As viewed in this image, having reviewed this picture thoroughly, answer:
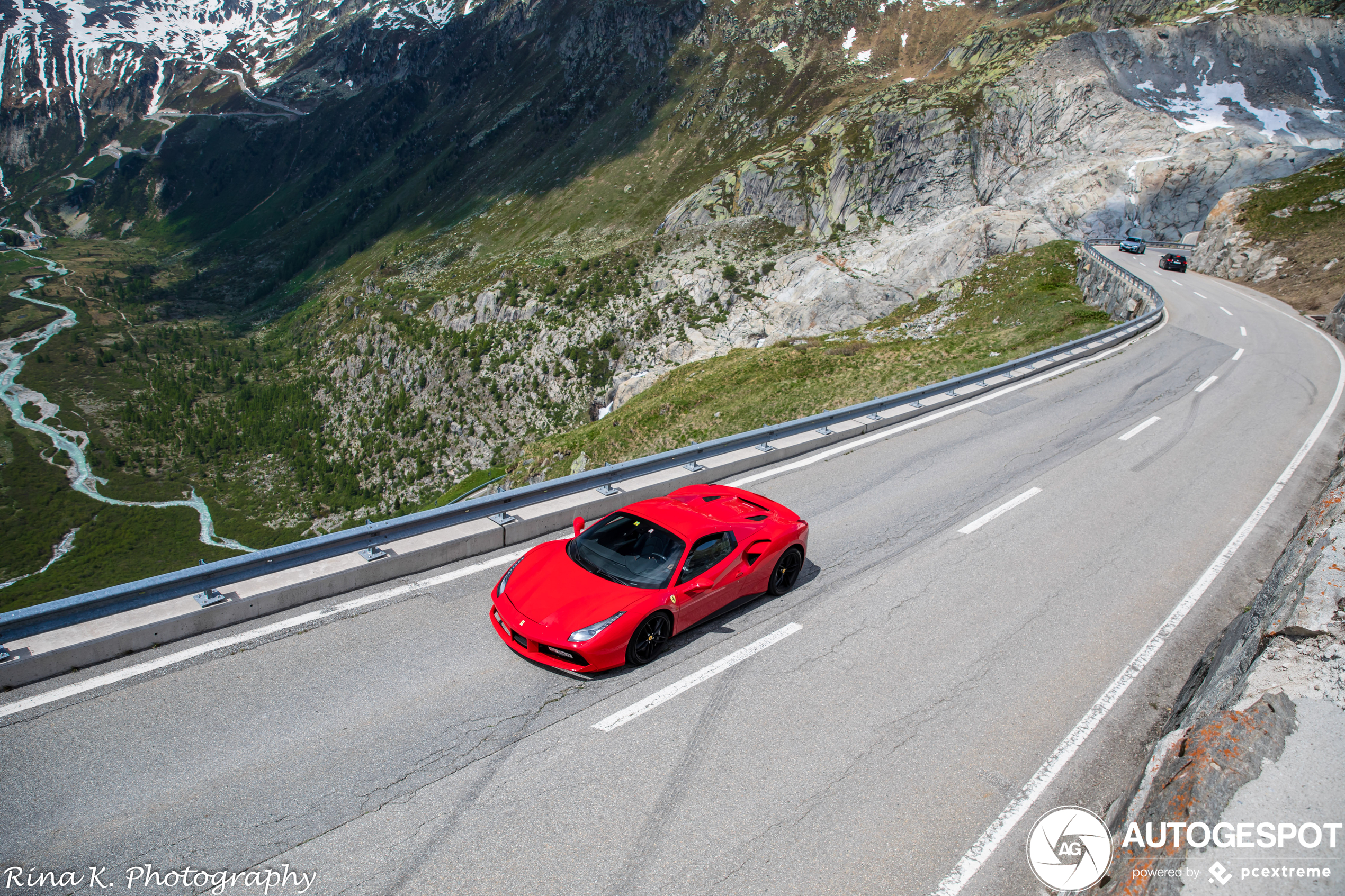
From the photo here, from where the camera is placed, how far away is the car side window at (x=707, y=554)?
7266 millimetres

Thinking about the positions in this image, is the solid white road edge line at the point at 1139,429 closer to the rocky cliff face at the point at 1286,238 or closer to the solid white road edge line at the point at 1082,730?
the solid white road edge line at the point at 1082,730

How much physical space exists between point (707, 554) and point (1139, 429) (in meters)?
12.7

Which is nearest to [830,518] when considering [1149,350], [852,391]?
[852,391]

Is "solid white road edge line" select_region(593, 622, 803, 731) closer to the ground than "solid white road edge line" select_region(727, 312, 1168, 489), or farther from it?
farther from it

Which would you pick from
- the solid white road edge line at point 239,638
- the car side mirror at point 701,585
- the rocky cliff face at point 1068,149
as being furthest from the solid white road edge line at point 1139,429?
the rocky cliff face at point 1068,149

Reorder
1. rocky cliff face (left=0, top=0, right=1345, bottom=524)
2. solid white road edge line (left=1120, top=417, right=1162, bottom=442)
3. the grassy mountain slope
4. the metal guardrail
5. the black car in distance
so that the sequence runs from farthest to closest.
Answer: rocky cliff face (left=0, top=0, right=1345, bottom=524) < the black car in distance < the grassy mountain slope < solid white road edge line (left=1120, top=417, right=1162, bottom=442) < the metal guardrail

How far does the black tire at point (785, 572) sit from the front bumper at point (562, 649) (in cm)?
242

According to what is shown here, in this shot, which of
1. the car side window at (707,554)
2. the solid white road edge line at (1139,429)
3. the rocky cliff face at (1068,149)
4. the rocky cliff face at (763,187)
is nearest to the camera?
the car side window at (707,554)

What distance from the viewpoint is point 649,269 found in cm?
6197

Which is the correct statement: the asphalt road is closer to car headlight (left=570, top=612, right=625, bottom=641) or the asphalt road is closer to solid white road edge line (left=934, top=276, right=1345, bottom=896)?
solid white road edge line (left=934, top=276, right=1345, bottom=896)

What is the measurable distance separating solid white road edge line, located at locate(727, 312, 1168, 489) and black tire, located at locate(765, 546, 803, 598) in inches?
109

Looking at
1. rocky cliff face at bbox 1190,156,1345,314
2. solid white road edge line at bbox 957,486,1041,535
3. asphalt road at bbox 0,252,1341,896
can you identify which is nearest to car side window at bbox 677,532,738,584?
asphalt road at bbox 0,252,1341,896

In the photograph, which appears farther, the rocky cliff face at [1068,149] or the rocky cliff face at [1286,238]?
the rocky cliff face at [1068,149]

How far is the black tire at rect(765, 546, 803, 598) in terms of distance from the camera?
823 cm
